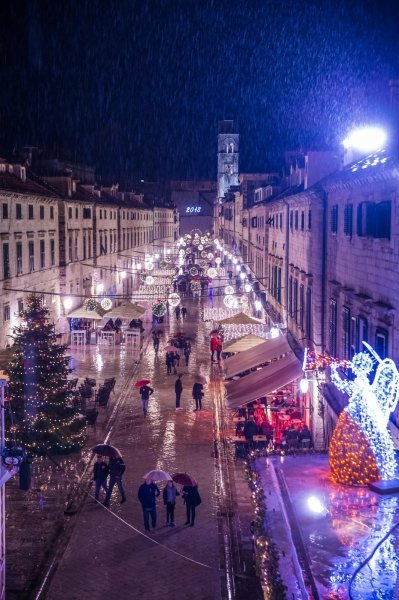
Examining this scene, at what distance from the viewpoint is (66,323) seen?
1794 inches

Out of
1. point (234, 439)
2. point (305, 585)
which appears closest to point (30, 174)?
point (234, 439)

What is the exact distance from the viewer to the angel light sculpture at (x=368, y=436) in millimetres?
13797

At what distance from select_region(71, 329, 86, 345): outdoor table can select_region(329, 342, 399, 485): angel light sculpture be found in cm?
3170

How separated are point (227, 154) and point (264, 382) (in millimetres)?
143157

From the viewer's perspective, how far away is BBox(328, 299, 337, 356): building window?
69.1ft

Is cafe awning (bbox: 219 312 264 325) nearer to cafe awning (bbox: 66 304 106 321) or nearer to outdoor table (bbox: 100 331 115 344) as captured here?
cafe awning (bbox: 66 304 106 321)

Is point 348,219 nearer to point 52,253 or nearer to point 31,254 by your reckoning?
point 31,254

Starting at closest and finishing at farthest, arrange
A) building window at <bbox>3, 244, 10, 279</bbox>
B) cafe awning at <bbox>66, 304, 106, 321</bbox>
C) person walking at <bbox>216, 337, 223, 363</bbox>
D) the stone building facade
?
building window at <bbox>3, 244, 10, 279</bbox>, the stone building facade, person walking at <bbox>216, 337, 223, 363</bbox>, cafe awning at <bbox>66, 304, 106, 321</bbox>

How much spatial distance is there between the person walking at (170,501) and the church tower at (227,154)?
14607 centimetres

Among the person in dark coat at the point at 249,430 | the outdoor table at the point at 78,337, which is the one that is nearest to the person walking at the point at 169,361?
the outdoor table at the point at 78,337

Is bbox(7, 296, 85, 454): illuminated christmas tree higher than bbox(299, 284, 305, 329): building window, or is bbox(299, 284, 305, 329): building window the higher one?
bbox(299, 284, 305, 329): building window

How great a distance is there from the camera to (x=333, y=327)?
21344mm

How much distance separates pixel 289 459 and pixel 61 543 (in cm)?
539

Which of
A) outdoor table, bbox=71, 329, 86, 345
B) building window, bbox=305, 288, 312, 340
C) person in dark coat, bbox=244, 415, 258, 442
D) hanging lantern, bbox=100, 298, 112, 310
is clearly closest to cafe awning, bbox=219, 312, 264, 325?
hanging lantern, bbox=100, 298, 112, 310
